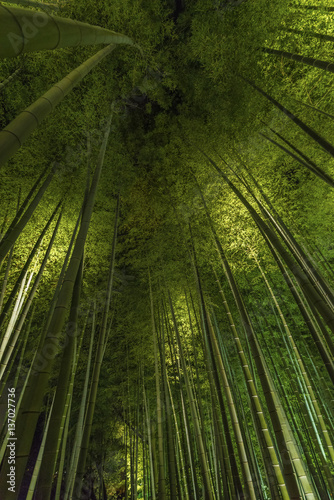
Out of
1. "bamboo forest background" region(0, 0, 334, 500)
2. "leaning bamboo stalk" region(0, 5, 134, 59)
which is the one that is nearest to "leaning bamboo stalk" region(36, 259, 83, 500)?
"bamboo forest background" region(0, 0, 334, 500)

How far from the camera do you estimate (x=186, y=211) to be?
479 centimetres

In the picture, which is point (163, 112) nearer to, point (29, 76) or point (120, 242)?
point (29, 76)

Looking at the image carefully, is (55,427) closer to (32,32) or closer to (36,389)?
(36,389)

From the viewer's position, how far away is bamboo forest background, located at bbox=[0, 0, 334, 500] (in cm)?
297

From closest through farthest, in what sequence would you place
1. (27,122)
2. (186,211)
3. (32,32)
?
(32,32) < (27,122) < (186,211)

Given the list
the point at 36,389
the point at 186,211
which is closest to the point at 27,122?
the point at 36,389

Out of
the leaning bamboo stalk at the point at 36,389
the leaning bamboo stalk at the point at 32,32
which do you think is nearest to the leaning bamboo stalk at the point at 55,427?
the leaning bamboo stalk at the point at 36,389

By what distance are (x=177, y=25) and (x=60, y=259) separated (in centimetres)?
511

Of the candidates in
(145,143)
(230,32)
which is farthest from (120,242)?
(230,32)

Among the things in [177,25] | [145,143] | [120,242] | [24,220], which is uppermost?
[177,25]

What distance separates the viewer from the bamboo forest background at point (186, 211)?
117 inches

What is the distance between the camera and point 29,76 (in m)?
3.92

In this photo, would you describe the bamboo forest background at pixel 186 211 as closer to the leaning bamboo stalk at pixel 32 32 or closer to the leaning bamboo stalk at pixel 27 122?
the leaning bamboo stalk at pixel 27 122

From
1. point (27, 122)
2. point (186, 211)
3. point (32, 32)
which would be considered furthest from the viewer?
point (186, 211)
